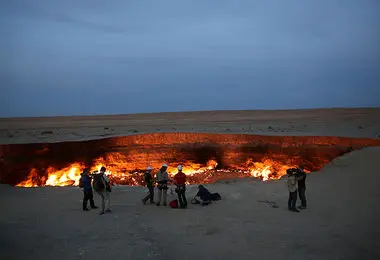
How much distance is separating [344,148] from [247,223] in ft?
50.8

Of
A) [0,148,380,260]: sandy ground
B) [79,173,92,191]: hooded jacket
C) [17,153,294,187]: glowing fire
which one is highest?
[79,173,92,191]: hooded jacket

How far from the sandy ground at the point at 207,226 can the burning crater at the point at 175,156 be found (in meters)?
7.84

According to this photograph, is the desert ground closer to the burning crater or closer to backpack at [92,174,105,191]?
backpack at [92,174,105,191]

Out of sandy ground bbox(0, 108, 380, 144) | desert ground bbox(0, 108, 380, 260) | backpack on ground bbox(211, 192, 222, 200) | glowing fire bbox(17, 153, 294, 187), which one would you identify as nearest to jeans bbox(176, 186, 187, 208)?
desert ground bbox(0, 108, 380, 260)

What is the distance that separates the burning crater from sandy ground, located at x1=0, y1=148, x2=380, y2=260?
25.7ft

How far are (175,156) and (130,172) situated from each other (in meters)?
3.48

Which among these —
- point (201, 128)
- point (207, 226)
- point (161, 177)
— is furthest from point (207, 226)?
point (201, 128)

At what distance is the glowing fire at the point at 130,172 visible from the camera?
2089cm

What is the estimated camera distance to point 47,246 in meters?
7.96

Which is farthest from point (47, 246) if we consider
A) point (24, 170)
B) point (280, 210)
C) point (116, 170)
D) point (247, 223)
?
point (116, 170)

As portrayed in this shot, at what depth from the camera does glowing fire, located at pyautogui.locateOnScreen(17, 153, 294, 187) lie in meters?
20.9

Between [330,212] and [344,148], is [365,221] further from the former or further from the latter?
[344,148]

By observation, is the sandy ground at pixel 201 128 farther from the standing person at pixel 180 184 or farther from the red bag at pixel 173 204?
the standing person at pixel 180 184

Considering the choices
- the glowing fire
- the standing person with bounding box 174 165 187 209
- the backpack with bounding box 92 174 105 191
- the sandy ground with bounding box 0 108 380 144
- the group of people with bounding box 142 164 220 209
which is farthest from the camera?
the sandy ground with bounding box 0 108 380 144
